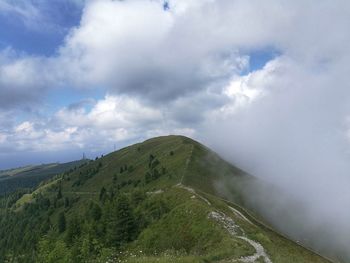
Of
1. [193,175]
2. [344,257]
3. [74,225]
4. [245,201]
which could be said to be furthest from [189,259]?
[344,257]

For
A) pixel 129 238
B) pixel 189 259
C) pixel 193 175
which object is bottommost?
pixel 129 238

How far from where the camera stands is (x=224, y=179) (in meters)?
178

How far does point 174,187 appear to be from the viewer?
138 meters

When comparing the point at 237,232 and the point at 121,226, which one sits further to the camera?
the point at 121,226

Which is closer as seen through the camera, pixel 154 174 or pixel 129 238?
pixel 129 238

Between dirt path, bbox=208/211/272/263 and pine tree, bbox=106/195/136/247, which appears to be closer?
dirt path, bbox=208/211/272/263

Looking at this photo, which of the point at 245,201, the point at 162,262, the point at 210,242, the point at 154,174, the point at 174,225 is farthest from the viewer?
the point at 154,174

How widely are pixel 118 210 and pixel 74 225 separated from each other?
111 feet

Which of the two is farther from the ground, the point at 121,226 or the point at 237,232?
the point at 237,232

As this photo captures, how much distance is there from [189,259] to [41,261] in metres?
18.3

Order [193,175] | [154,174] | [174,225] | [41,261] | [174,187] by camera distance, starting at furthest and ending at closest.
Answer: [154,174]
[193,175]
[174,187]
[174,225]
[41,261]

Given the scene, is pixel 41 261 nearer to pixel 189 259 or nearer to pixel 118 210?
Answer: pixel 189 259

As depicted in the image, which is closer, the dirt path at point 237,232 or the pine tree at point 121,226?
the dirt path at point 237,232

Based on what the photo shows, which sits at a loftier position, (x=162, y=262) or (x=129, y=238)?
(x=162, y=262)
